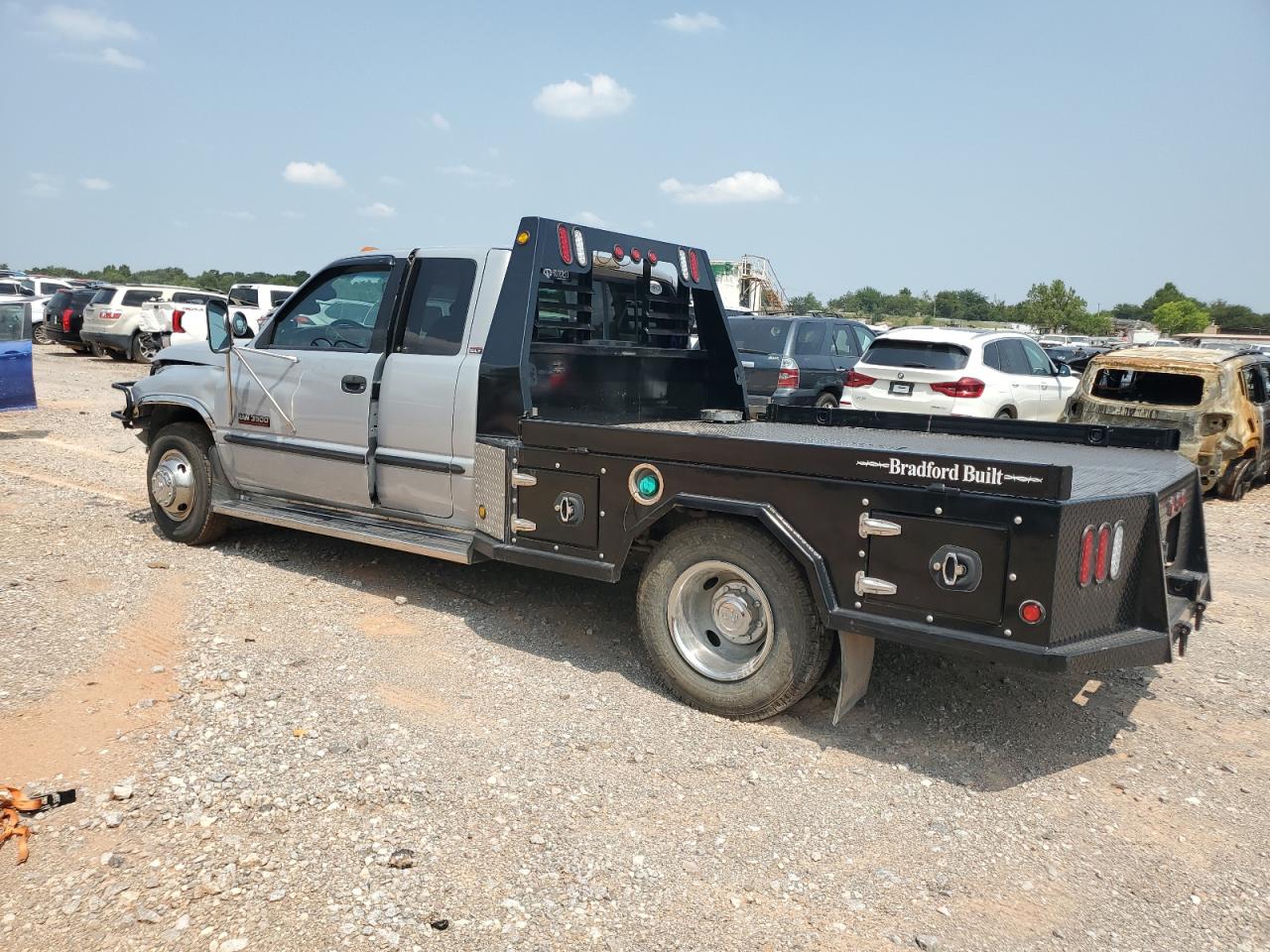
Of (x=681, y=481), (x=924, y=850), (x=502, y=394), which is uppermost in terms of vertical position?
(x=502, y=394)

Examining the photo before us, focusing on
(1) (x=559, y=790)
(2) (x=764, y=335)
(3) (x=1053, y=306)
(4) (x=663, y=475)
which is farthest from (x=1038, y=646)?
(3) (x=1053, y=306)

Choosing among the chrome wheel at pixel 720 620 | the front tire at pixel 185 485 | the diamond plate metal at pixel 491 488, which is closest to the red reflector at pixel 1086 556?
the chrome wheel at pixel 720 620

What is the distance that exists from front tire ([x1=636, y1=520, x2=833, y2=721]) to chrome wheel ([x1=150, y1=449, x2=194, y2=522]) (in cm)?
382

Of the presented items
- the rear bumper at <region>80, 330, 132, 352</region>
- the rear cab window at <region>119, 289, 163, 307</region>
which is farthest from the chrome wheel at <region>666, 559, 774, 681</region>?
the rear cab window at <region>119, 289, 163, 307</region>

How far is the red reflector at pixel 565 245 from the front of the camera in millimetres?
5039

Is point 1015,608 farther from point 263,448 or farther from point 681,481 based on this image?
point 263,448

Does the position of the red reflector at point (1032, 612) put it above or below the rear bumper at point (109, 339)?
below

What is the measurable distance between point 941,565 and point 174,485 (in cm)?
534

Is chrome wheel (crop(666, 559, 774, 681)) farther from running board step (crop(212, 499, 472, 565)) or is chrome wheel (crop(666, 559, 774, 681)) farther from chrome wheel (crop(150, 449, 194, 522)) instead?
chrome wheel (crop(150, 449, 194, 522))

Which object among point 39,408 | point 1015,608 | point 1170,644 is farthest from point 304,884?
point 39,408

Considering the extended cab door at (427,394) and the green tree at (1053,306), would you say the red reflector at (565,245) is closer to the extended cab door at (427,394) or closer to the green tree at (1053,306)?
the extended cab door at (427,394)

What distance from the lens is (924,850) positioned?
3318mm

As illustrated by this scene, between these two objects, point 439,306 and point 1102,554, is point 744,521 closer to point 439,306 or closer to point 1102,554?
point 1102,554

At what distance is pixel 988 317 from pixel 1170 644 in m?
94.3
